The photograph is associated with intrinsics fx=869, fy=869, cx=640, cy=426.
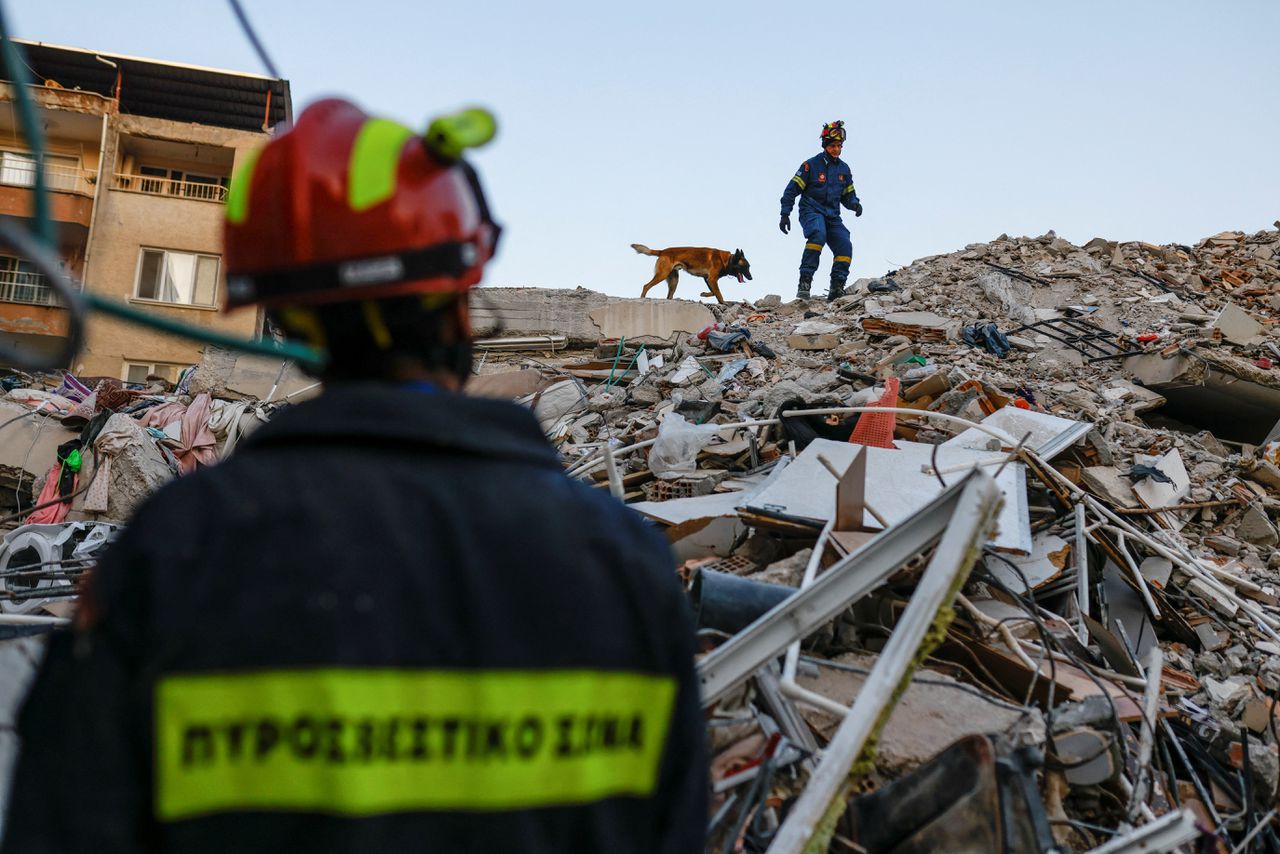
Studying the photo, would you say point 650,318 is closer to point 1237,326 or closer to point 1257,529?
point 1237,326

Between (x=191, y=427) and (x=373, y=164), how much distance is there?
26.9 ft

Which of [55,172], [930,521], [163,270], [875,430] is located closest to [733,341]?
[875,430]

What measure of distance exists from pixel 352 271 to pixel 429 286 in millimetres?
82

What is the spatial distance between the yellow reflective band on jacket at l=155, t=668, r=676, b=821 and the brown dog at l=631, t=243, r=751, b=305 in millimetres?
11535

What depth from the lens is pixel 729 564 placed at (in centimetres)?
353

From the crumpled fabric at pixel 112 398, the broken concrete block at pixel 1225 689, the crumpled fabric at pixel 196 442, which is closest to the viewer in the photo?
the broken concrete block at pixel 1225 689

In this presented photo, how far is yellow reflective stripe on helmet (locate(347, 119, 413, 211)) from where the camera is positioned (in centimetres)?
98

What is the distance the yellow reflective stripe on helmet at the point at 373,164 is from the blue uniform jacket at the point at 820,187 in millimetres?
10331

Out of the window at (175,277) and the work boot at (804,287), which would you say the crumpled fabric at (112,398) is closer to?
the work boot at (804,287)

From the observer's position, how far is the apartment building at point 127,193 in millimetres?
17938

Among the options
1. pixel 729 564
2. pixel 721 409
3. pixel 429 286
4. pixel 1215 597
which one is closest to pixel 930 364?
pixel 721 409

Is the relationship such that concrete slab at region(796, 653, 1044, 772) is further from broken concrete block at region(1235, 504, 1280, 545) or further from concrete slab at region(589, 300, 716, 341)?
concrete slab at region(589, 300, 716, 341)

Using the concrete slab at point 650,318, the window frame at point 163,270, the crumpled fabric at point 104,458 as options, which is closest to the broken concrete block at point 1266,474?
the concrete slab at point 650,318

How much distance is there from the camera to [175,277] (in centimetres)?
1884
